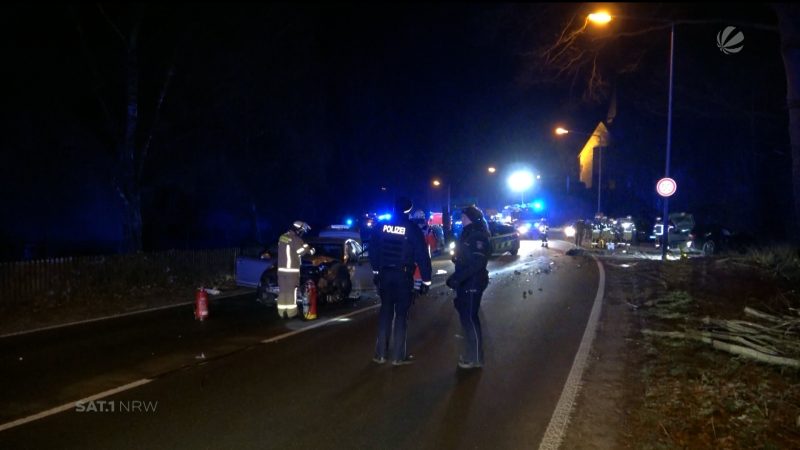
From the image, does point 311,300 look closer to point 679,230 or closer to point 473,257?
point 473,257

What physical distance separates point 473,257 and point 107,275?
10.8 meters

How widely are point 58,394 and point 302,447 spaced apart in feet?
10.4

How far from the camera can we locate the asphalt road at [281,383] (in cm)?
547

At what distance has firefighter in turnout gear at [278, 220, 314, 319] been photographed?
1076 cm

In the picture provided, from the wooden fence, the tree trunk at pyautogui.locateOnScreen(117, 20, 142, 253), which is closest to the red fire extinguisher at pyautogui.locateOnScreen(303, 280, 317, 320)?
the wooden fence

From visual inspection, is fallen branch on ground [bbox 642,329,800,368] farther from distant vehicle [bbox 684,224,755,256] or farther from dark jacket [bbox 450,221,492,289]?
distant vehicle [bbox 684,224,755,256]

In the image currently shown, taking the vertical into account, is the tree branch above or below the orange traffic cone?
above

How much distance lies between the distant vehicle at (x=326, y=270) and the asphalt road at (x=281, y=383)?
111 centimetres

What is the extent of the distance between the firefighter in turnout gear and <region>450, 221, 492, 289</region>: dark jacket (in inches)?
157

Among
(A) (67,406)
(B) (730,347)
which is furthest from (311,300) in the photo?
(B) (730,347)

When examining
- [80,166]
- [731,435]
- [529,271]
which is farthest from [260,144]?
[731,435]

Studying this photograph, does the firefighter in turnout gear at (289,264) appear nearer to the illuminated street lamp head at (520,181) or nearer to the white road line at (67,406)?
the white road line at (67,406)

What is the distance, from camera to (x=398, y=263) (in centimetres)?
753

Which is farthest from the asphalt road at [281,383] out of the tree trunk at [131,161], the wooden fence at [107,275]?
the tree trunk at [131,161]
